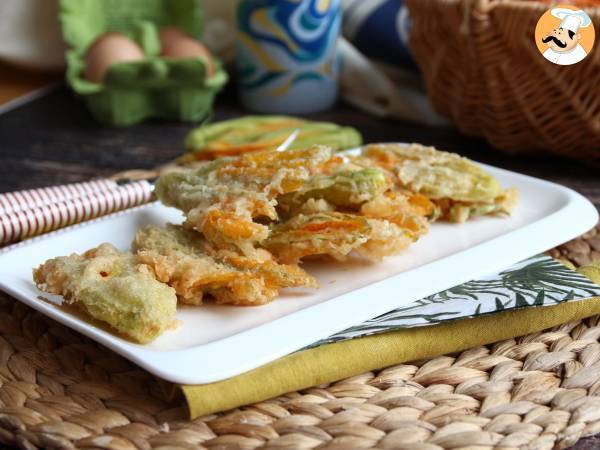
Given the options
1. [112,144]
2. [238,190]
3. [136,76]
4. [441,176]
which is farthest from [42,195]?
[136,76]

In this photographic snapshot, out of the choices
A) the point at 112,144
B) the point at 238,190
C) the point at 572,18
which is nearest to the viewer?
the point at 238,190

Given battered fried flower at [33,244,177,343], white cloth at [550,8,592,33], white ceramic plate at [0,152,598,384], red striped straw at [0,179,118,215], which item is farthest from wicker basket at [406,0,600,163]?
battered fried flower at [33,244,177,343]

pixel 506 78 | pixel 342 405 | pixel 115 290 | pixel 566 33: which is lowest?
pixel 342 405

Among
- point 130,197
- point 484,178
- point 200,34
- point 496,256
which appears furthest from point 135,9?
point 496,256

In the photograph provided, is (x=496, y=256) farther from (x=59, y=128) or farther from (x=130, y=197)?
(x=59, y=128)

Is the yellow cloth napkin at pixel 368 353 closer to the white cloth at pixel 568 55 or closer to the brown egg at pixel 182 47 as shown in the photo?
the white cloth at pixel 568 55

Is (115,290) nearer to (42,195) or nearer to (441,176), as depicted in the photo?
(42,195)
